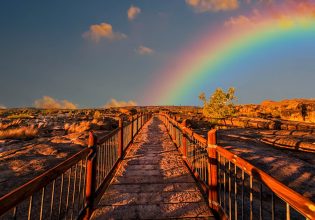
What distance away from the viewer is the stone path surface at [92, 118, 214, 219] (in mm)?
4400

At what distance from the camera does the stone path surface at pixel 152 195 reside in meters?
4.40

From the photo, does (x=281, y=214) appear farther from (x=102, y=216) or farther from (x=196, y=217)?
(x=102, y=216)

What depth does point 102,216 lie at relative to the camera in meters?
4.28

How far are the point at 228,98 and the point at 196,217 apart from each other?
4178 cm

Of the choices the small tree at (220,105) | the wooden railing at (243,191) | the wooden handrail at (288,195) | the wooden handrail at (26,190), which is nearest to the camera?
the wooden handrail at (288,195)

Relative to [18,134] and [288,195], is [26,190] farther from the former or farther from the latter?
[18,134]

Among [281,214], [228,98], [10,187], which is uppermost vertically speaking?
[228,98]

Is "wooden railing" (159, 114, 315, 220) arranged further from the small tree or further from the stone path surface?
the small tree

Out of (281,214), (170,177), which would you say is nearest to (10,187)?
(170,177)

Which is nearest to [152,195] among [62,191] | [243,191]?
[62,191]

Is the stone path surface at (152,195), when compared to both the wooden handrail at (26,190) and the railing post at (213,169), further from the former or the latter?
the wooden handrail at (26,190)

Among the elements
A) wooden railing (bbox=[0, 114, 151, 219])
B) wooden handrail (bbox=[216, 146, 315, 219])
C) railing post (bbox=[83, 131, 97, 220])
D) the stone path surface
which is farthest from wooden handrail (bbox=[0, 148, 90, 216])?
wooden handrail (bbox=[216, 146, 315, 219])

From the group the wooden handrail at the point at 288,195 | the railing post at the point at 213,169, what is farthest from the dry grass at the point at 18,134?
the wooden handrail at the point at 288,195

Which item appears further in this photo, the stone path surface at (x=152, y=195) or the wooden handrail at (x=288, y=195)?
the stone path surface at (x=152, y=195)
